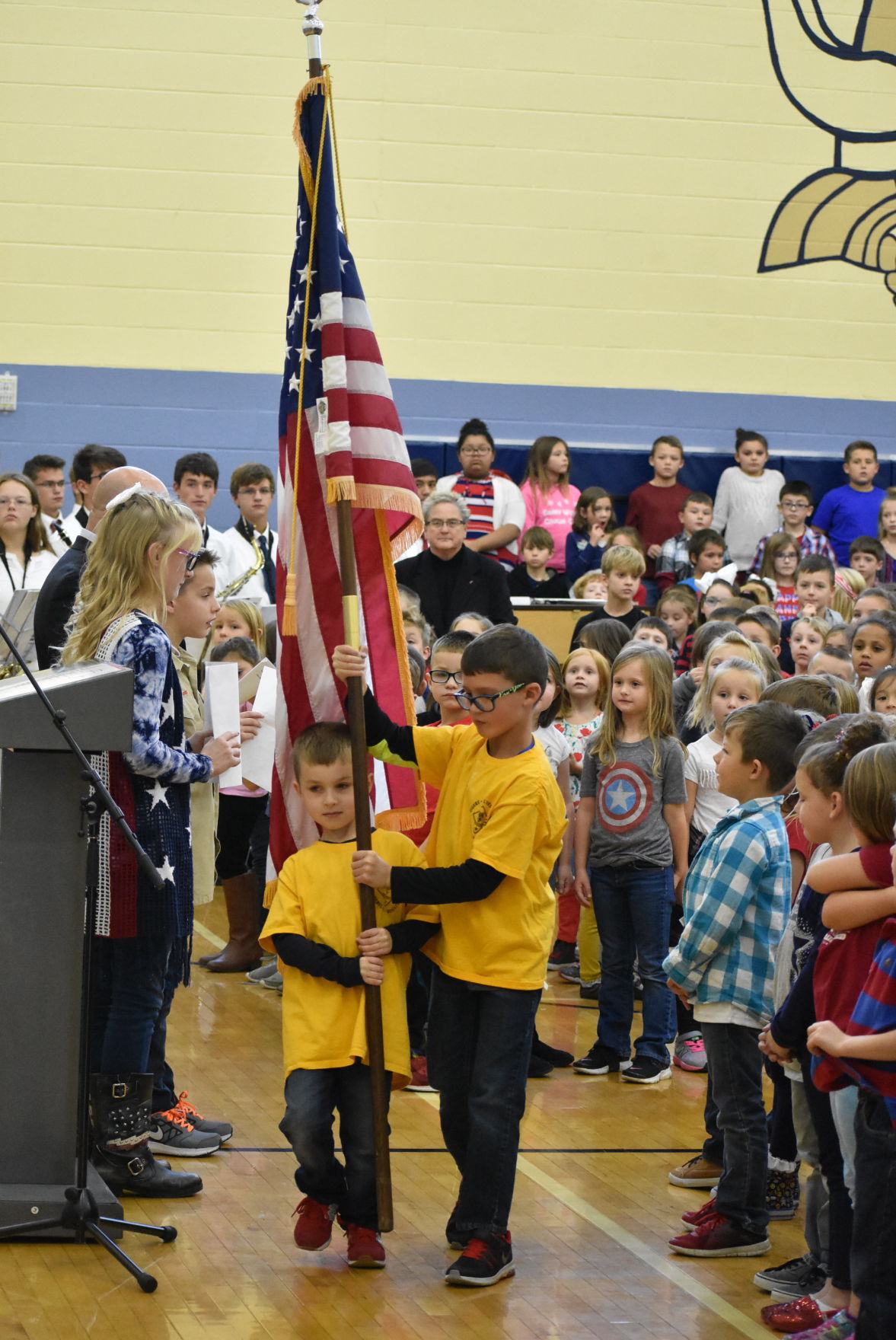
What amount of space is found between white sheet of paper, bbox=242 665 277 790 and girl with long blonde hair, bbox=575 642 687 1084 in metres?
1.28

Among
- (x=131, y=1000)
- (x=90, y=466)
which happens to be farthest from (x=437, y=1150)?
(x=90, y=466)

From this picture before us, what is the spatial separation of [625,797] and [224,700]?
67.4 inches

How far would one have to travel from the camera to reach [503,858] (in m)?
3.29

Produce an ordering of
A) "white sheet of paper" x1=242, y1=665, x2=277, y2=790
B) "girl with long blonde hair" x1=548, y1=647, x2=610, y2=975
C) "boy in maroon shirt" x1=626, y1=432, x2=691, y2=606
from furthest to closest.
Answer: "boy in maroon shirt" x1=626, y1=432, x2=691, y2=606
"girl with long blonde hair" x1=548, y1=647, x2=610, y2=975
"white sheet of paper" x1=242, y1=665, x2=277, y2=790

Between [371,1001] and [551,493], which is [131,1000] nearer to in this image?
[371,1001]

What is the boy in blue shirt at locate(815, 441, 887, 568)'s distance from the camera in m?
11.3

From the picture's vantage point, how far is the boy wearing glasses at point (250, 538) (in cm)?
834

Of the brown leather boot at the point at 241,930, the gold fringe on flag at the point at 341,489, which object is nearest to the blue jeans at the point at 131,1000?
the gold fringe on flag at the point at 341,489

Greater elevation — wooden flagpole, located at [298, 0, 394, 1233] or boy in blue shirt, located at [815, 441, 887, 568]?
boy in blue shirt, located at [815, 441, 887, 568]

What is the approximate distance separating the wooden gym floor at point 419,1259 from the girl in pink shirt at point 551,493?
618cm

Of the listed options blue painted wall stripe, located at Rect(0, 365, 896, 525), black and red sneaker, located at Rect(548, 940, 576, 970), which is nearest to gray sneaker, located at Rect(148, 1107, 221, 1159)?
black and red sneaker, located at Rect(548, 940, 576, 970)

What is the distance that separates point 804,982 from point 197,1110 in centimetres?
205

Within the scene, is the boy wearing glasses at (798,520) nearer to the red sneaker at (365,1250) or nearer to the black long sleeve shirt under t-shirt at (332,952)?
the black long sleeve shirt under t-shirt at (332,952)

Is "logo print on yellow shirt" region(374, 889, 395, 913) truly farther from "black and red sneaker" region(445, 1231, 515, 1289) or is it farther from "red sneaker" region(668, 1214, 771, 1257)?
"red sneaker" region(668, 1214, 771, 1257)
